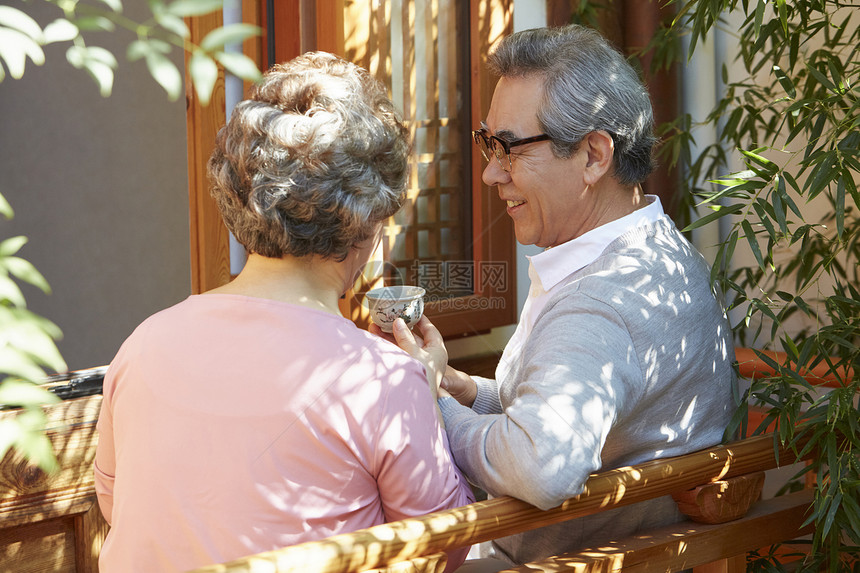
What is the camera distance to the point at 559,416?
54.6 inches

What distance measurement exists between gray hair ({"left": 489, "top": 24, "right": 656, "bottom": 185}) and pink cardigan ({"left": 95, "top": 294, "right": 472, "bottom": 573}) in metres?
0.74

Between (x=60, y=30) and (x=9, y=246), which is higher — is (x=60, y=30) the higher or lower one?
the higher one

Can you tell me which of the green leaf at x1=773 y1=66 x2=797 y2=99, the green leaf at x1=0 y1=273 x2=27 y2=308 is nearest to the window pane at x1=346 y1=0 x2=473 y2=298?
the green leaf at x1=773 y1=66 x2=797 y2=99

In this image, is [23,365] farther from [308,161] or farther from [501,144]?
[501,144]

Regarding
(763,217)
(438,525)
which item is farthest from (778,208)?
(438,525)

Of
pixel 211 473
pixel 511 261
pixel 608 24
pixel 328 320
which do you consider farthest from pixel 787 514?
pixel 608 24

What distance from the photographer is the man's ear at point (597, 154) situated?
1838 mm

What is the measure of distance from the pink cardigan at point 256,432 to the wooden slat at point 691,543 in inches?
12.3

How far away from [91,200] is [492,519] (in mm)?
3854

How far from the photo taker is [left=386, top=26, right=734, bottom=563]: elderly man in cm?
141

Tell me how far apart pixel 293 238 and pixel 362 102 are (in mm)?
240

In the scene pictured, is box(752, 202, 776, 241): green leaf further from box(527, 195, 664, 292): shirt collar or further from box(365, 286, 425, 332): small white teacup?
box(365, 286, 425, 332): small white teacup

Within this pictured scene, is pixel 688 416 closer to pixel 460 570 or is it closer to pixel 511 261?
pixel 460 570

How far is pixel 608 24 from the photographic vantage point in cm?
355
